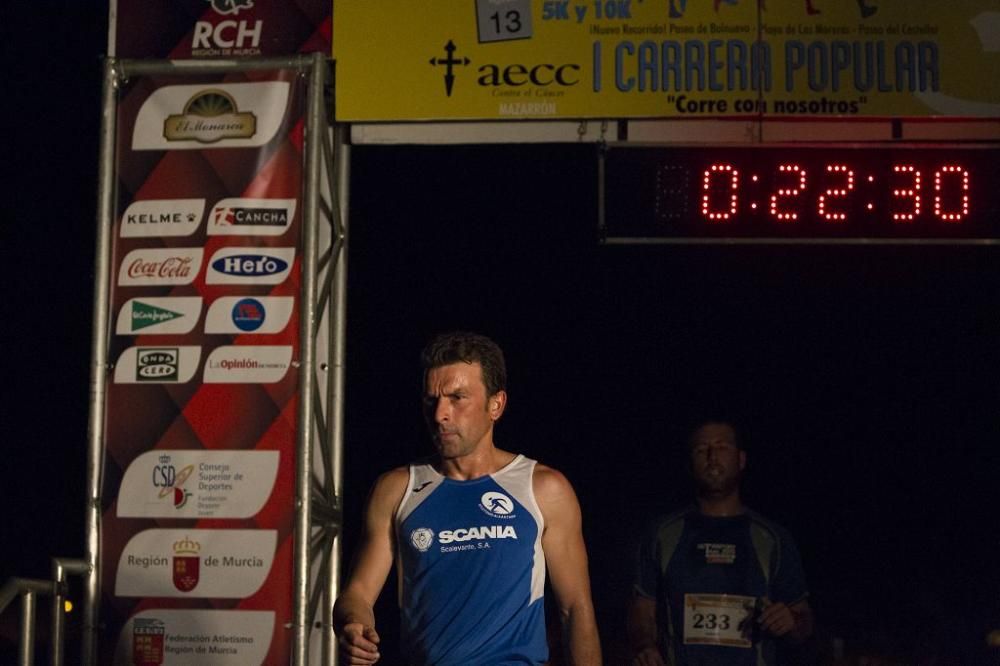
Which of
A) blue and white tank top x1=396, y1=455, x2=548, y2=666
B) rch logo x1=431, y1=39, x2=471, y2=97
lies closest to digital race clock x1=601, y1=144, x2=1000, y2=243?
rch logo x1=431, y1=39, x2=471, y2=97

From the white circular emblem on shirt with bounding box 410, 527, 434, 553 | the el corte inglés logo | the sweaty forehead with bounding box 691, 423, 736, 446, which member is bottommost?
the white circular emblem on shirt with bounding box 410, 527, 434, 553

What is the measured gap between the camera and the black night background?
330 inches

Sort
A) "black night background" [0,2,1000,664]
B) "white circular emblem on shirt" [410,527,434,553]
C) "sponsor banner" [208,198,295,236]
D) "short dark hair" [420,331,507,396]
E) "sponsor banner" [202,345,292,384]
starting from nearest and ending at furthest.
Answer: "white circular emblem on shirt" [410,527,434,553], "short dark hair" [420,331,507,396], "sponsor banner" [202,345,292,384], "sponsor banner" [208,198,295,236], "black night background" [0,2,1000,664]

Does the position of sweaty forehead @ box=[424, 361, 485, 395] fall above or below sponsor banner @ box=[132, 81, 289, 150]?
below

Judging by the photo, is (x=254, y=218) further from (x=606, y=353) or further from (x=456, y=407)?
(x=606, y=353)

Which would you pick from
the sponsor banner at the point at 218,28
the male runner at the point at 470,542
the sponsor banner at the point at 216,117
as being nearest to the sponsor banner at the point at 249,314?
the sponsor banner at the point at 216,117

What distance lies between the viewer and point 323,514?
5852 millimetres

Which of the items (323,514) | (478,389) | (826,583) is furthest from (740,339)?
(478,389)

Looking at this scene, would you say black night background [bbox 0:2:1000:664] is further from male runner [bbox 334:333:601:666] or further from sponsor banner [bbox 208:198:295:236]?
male runner [bbox 334:333:601:666]

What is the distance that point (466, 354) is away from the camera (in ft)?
→ 14.2

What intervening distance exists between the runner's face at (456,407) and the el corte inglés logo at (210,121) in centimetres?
201

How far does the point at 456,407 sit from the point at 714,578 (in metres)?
1.86

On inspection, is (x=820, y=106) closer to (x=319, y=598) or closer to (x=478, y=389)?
(x=478, y=389)

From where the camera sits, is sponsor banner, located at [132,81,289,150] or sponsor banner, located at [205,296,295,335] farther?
sponsor banner, located at [132,81,289,150]
